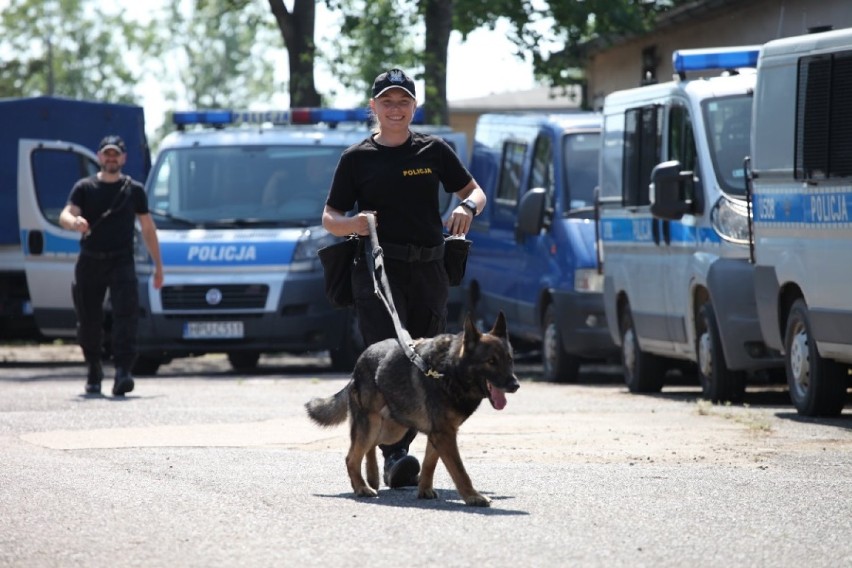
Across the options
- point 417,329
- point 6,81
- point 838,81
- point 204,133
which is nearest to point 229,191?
point 204,133

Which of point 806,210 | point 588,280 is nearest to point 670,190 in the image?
point 806,210

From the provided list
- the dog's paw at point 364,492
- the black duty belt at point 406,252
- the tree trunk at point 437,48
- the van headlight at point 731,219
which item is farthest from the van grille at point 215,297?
the tree trunk at point 437,48

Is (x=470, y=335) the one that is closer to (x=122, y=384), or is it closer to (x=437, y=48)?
(x=122, y=384)

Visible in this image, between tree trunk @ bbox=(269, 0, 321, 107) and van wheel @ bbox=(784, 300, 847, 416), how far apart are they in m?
16.4

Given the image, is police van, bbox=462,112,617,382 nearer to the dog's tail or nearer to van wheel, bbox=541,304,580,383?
van wheel, bbox=541,304,580,383

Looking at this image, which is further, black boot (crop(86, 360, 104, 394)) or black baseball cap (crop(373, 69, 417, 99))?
black boot (crop(86, 360, 104, 394))

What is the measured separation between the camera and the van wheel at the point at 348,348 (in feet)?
65.8

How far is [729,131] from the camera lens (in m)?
15.6

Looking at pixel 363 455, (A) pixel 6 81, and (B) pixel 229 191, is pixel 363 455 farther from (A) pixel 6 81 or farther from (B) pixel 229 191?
(A) pixel 6 81

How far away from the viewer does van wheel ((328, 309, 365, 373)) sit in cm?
2006

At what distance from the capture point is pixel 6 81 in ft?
271

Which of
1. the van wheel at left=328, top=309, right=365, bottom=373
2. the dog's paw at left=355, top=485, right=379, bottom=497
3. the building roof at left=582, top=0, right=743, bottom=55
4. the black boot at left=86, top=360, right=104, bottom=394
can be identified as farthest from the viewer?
the building roof at left=582, top=0, right=743, bottom=55

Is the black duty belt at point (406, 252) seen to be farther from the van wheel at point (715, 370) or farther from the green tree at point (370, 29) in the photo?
the green tree at point (370, 29)

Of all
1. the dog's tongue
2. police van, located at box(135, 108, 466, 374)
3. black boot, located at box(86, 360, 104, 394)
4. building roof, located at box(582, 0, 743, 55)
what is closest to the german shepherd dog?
the dog's tongue
